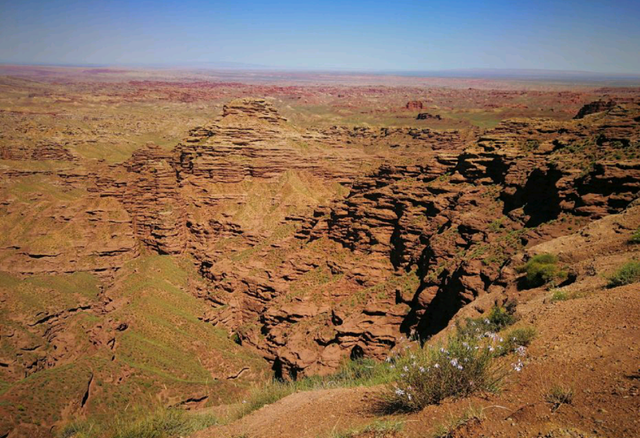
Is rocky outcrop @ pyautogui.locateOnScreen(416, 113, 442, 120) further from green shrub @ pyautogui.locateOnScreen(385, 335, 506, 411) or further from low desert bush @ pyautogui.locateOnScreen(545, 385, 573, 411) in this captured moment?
low desert bush @ pyautogui.locateOnScreen(545, 385, 573, 411)

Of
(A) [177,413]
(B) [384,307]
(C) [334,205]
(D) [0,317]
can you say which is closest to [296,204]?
(C) [334,205]

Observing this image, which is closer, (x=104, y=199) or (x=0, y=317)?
(x=0, y=317)

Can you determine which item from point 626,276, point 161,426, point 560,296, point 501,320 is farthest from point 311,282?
point 626,276

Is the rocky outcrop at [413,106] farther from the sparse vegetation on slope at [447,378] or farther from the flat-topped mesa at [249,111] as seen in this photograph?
the sparse vegetation on slope at [447,378]

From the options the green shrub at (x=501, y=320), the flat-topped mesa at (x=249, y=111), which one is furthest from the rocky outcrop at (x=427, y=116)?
the green shrub at (x=501, y=320)

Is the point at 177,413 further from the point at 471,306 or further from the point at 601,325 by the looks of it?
the point at 471,306

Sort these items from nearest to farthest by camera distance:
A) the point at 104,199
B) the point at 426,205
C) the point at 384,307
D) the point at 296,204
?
1. the point at 384,307
2. the point at 426,205
3. the point at 104,199
4. the point at 296,204

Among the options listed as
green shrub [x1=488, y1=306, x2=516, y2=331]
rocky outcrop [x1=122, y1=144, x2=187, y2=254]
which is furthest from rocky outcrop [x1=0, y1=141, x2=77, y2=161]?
green shrub [x1=488, y1=306, x2=516, y2=331]

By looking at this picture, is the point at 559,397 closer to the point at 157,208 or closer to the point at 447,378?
the point at 447,378
